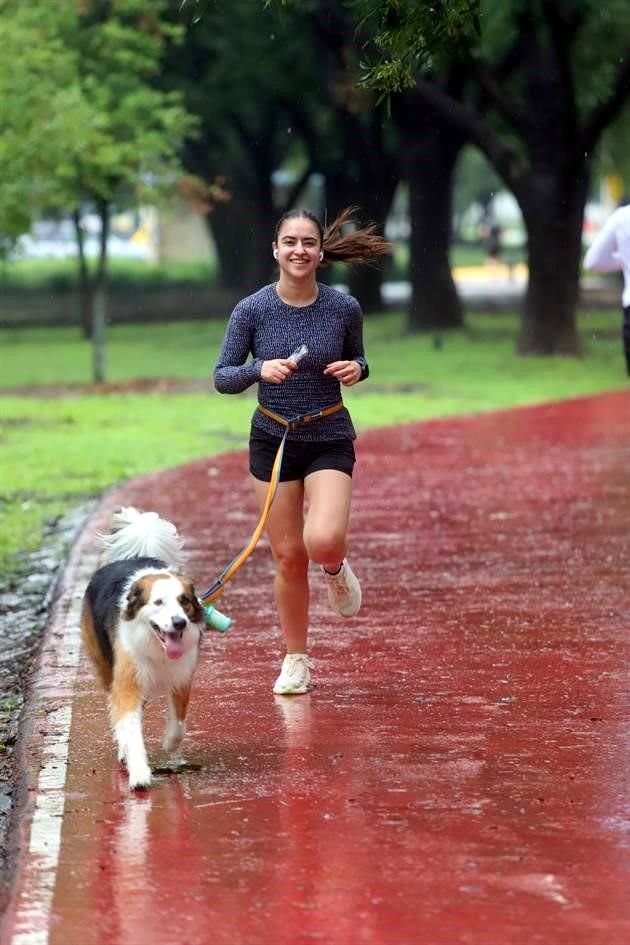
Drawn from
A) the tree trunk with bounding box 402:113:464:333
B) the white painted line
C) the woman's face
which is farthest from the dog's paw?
the tree trunk with bounding box 402:113:464:333

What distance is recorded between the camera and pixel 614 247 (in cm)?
1079

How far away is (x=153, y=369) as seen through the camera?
100 ft

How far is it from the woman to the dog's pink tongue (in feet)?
3.96

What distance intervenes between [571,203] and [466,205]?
6789 centimetres

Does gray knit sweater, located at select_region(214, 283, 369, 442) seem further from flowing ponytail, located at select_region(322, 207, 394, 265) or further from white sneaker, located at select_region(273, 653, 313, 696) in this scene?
white sneaker, located at select_region(273, 653, 313, 696)

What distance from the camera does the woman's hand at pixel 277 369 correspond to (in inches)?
285

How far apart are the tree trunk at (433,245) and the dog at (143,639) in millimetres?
28405

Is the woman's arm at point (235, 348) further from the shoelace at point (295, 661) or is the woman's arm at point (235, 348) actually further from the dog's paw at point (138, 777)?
the dog's paw at point (138, 777)

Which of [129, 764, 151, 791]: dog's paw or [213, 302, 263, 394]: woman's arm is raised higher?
[213, 302, 263, 394]: woman's arm

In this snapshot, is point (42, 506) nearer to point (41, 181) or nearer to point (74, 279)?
point (41, 181)

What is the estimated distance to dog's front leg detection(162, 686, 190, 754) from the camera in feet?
22.7

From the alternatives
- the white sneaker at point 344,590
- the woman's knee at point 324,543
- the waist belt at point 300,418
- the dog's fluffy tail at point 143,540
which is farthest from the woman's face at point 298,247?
the white sneaker at point 344,590

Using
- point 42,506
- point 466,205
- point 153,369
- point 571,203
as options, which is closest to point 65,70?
point 153,369

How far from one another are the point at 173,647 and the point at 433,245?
29533mm
